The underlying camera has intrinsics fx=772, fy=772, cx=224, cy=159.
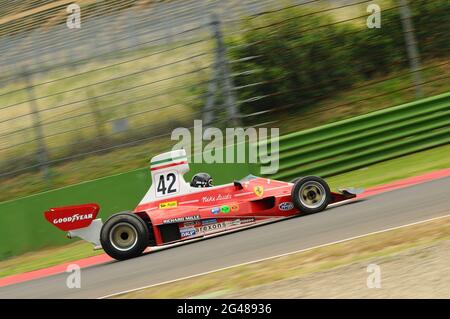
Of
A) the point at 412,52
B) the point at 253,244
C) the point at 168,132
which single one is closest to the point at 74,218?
the point at 253,244

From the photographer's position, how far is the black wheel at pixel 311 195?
9477mm

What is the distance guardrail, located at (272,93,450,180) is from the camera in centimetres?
1363

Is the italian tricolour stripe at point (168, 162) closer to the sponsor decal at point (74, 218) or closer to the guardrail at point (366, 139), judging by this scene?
the sponsor decal at point (74, 218)

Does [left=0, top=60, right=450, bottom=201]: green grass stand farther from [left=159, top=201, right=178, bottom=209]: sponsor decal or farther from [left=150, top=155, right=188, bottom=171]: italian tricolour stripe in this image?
[left=159, top=201, right=178, bottom=209]: sponsor decal

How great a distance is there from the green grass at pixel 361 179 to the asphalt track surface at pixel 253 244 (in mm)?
1825

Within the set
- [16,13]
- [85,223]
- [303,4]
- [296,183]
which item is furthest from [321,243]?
[16,13]

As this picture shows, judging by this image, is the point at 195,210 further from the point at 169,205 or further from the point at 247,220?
the point at 247,220

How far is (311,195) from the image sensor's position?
9.60 metres

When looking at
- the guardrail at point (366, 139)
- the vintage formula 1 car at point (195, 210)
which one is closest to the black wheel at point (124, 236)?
the vintage formula 1 car at point (195, 210)

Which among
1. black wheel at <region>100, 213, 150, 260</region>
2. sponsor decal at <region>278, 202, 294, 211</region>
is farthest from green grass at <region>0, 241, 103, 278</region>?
sponsor decal at <region>278, 202, 294, 211</region>

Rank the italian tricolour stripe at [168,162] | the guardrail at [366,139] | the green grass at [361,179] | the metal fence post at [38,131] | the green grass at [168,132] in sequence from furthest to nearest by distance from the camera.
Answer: the green grass at [168,132] < the guardrail at [366,139] < the metal fence post at [38,131] < the green grass at [361,179] < the italian tricolour stripe at [168,162]

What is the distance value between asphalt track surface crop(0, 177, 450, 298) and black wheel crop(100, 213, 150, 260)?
5.4 inches

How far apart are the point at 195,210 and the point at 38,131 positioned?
5.17 m

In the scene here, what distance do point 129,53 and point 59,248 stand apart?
12.4 feet
